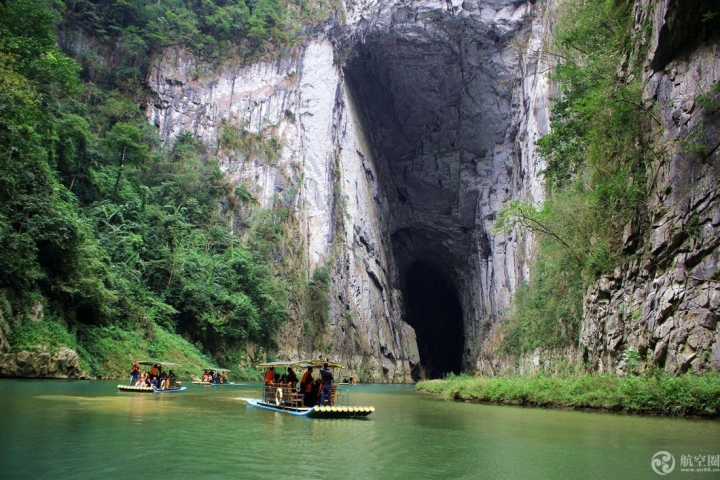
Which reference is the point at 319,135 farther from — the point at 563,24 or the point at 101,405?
the point at 101,405

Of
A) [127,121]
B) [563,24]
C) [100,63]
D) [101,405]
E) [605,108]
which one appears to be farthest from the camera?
[100,63]

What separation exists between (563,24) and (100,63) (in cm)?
3490

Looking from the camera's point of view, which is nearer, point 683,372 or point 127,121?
point 683,372

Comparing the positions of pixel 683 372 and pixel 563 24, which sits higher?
pixel 563 24

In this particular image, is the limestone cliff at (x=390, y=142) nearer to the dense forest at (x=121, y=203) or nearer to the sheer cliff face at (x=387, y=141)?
the sheer cliff face at (x=387, y=141)

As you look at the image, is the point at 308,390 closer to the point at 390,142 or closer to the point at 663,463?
the point at 663,463

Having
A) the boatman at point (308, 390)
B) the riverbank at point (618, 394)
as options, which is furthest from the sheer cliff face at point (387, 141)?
the boatman at point (308, 390)

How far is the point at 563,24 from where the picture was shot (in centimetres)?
2288

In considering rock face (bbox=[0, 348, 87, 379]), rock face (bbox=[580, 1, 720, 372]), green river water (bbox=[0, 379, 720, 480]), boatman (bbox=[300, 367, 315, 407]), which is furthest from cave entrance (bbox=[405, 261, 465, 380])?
green river water (bbox=[0, 379, 720, 480])

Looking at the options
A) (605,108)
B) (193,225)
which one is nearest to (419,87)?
(193,225)

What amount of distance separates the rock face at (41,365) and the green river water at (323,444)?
5520 mm

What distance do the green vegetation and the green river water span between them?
22.4 ft

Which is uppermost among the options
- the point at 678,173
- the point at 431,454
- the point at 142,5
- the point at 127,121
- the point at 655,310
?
the point at 142,5

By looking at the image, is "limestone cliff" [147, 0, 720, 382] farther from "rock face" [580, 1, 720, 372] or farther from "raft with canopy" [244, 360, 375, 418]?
"raft with canopy" [244, 360, 375, 418]
